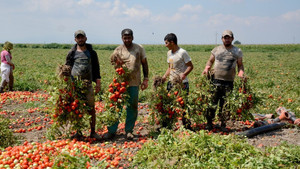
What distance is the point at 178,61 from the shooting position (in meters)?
4.96

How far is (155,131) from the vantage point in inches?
206

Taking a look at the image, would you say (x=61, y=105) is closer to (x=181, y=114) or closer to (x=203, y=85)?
(x=181, y=114)

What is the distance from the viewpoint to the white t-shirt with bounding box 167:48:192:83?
4.93 metres

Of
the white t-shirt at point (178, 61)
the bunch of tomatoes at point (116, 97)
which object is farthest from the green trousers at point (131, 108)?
the white t-shirt at point (178, 61)

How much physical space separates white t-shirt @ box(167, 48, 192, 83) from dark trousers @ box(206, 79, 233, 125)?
0.80 meters

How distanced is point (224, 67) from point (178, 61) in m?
1.02

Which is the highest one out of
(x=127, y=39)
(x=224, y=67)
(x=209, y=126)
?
(x=127, y=39)

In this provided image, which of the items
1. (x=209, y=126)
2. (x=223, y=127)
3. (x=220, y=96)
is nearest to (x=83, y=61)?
(x=220, y=96)

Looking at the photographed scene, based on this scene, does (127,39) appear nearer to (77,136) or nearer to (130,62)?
(130,62)

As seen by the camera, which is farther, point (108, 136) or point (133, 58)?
point (108, 136)

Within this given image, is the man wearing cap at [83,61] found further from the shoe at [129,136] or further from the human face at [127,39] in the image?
the shoe at [129,136]

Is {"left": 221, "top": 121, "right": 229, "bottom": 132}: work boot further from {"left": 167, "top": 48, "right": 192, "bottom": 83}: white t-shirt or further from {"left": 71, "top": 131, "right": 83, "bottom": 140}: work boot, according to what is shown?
{"left": 71, "top": 131, "right": 83, "bottom": 140}: work boot

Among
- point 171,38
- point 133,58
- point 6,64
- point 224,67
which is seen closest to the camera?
point 133,58

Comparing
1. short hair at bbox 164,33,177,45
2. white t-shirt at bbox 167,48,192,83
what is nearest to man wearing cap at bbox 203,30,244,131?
white t-shirt at bbox 167,48,192,83
